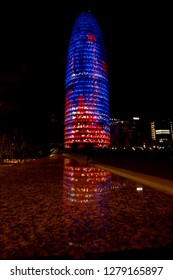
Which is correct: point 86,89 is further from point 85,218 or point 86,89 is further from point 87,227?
point 87,227

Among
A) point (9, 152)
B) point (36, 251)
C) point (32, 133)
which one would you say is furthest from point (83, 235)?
point (32, 133)

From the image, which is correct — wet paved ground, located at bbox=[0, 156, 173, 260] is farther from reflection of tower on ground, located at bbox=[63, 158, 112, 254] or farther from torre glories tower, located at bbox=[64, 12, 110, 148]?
torre glories tower, located at bbox=[64, 12, 110, 148]

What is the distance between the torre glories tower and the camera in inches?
4609

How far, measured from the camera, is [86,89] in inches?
4796

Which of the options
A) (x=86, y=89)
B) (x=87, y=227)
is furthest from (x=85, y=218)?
(x=86, y=89)

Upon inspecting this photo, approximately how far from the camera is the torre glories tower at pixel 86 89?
384 ft

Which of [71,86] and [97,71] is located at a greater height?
[97,71]

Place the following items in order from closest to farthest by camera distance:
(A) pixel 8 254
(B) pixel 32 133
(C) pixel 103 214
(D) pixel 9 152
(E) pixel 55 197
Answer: (A) pixel 8 254
(C) pixel 103 214
(E) pixel 55 197
(D) pixel 9 152
(B) pixel 32 133

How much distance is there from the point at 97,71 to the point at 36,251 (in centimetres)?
12998

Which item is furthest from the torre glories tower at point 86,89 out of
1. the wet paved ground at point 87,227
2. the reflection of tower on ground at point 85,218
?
the wet paved ground at point 87,227

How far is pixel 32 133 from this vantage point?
4331cm
